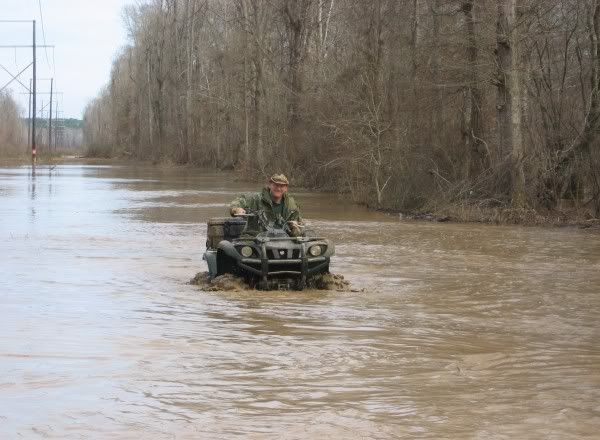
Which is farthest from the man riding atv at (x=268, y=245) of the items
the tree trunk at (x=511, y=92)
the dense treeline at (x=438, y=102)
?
the dense treeline at (x=438, y=102)

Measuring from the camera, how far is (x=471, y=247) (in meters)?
19.9

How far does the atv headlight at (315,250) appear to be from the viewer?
41.8 ft

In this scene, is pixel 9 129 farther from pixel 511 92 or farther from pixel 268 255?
pixel 268 255

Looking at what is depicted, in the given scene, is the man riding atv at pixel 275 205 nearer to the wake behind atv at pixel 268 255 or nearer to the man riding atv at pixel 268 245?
the man riding atv at pixel 268 245

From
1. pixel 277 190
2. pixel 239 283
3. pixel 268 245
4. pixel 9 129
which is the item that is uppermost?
pixel 9 129

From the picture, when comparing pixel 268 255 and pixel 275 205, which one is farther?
pixel 275 205

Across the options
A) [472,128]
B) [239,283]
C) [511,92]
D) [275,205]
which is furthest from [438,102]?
[239,283]

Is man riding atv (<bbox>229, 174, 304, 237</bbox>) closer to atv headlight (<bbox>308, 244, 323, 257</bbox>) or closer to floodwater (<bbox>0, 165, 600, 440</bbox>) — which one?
atv headlight (<bbox>308, 244, 323, 257</bbox>)

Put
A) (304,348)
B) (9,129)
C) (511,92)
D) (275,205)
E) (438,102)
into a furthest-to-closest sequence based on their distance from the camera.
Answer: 1. (9,129)
2. (438,102)
3. (511,92)
4. (275,205)
5. (304,348)

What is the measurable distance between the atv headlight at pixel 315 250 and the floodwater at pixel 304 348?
0.53m

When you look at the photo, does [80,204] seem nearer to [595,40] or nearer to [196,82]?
[595,40]

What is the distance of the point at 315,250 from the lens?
12.8 m

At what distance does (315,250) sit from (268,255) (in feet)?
1.99

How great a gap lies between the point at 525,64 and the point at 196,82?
57597 mm
